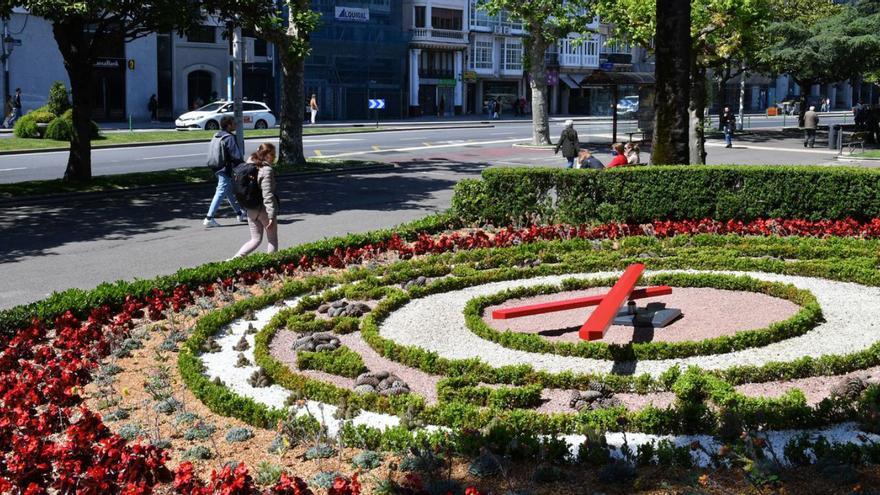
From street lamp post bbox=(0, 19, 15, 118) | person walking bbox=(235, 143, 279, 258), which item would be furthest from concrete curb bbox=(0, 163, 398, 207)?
street lamp post bbox=(0, 19, 15, 118)

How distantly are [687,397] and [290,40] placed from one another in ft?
A: 66.0

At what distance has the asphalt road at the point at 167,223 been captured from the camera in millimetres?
13867

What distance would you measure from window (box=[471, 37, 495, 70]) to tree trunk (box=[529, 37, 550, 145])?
36.3m

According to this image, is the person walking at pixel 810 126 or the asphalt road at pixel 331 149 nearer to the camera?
the asphalt road at pixel 331 149

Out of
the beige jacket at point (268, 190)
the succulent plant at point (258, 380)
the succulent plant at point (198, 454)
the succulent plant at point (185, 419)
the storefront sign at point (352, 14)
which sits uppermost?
the storefront sign at point (352, 14)

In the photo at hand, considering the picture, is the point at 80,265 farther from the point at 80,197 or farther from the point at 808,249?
the point at 808,249

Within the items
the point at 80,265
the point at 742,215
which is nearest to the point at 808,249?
the point at 742,215

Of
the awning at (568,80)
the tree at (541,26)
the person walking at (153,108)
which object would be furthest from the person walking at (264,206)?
the awning at (568,80)

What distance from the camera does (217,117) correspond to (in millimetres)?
46688

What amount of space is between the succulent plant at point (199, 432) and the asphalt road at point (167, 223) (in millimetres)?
5524

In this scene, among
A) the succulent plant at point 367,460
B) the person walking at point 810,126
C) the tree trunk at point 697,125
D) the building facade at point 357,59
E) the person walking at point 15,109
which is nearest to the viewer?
the succulent plant at point 367,460

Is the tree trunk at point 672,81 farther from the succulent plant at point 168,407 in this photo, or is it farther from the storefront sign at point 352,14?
the storefront sign at point 352,14

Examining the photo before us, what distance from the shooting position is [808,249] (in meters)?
12.9

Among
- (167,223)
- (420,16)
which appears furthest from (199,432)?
(420,16)
